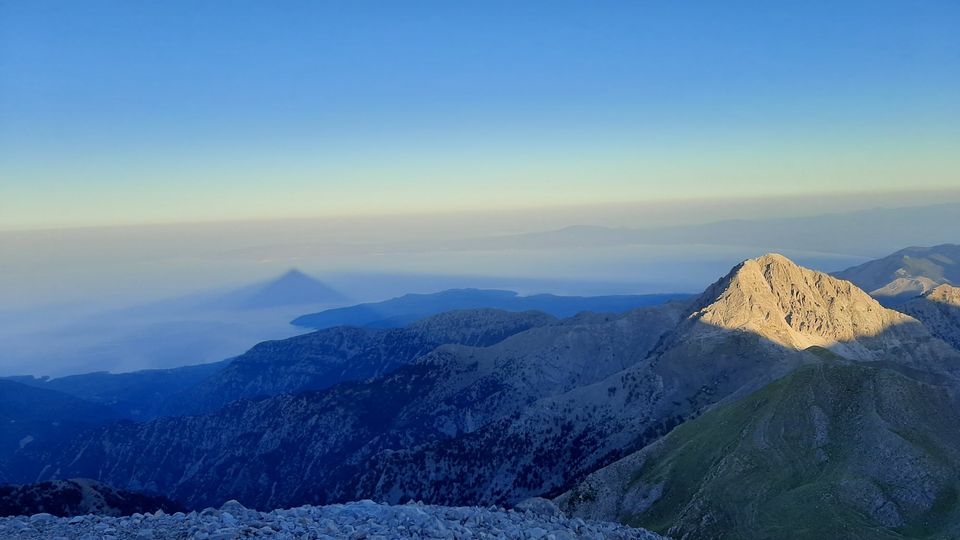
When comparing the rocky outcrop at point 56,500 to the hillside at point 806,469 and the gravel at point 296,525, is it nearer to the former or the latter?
A: the hillside at point 806,469

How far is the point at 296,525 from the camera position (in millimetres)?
35375

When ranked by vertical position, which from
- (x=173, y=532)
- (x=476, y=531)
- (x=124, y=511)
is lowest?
(x=124, y=511)

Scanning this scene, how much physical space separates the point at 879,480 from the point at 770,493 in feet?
49.5

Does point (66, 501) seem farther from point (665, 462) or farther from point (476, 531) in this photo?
point (476, 531)

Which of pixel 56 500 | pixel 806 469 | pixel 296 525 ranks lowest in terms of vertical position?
pixel 56 500

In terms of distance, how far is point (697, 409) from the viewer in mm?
185750

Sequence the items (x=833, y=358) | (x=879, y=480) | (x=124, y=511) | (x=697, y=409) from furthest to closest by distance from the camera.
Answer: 1. (x=124, y=511)
2. (x=697, y=409)
3. (x=833, y=358)
4. (x=879, y=480)

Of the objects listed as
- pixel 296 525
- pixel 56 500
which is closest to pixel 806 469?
pixel 296 525

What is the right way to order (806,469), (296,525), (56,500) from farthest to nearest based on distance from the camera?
(56,500), (806,469), (296,525)

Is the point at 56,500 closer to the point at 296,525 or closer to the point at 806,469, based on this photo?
the point at 296,525

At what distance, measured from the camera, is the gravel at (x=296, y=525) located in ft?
112

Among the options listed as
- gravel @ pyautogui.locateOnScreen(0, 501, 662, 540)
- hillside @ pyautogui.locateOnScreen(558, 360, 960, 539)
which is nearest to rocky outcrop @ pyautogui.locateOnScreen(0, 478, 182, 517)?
hillside @ pyautogui.locateOnScreen(558, 360, 960, 539)

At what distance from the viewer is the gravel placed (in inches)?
1350

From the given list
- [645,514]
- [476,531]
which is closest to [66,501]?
[645,514]
